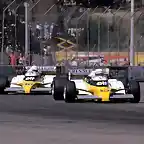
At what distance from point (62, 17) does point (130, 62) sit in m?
4.69

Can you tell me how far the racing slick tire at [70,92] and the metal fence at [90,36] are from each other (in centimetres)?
859

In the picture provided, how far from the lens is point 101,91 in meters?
16.4

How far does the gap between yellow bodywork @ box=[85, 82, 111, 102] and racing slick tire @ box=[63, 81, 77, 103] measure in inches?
20.3

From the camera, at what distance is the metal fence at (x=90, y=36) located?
26.3 m

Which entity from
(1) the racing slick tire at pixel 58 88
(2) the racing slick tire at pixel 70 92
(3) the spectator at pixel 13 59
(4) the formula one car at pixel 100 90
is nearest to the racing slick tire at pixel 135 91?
(4) the formula one car at pixel 100 90

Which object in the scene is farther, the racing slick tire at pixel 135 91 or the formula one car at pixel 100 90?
the racing slick tire at pixel 135 91

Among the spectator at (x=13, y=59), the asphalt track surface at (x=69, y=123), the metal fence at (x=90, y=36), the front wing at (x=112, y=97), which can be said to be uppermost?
the metal fence at (x=90, y=36)

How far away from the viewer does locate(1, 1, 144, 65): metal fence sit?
86.4 feet

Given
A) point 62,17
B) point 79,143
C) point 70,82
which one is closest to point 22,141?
point 79,143

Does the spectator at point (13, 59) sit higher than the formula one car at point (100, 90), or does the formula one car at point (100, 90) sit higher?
the spectator at point (13, 59)

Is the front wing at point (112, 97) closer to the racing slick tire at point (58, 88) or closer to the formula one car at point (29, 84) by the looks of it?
the racing slick tire at point (58, 88)

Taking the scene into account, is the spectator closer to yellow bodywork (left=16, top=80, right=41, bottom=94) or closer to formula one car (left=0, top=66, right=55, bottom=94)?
formula one car (left=0, top=66, right=55, bottom=94)

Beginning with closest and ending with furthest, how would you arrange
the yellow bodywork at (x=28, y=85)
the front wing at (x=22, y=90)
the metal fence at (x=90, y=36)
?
the yellow bodywork at (x=28, y=85)
the front wing at (x=22, y=90)
the metal fence at (x=90, y=36)

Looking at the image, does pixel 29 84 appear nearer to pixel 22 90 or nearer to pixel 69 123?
pixel 22 90
